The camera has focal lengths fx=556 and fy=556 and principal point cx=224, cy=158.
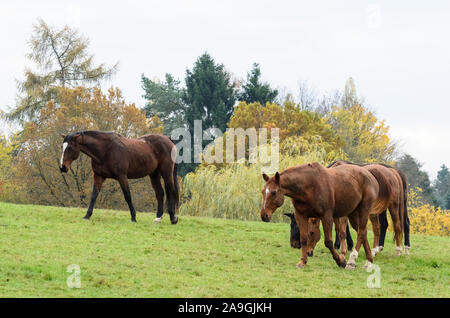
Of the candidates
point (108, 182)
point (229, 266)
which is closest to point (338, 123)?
point (108, 182)

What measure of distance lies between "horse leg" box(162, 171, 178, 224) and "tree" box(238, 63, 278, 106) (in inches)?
1267

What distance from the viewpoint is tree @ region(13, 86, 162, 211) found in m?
29.8

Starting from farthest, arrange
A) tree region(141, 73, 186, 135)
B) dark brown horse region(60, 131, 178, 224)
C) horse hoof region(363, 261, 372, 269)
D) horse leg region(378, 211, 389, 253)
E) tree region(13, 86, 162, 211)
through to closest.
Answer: tree region(141, 73, 186, 135) < tree region(13, 86, 162, 211) < dark brown horse region(60, 131, 178, 224) < horse leg region(378, 211, 389, 253) < horse hoof region(363, 261, 372, 269)

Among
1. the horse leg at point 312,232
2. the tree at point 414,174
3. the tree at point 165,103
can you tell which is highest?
the tree at point 165,103

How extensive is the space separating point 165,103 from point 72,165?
21.8 meters

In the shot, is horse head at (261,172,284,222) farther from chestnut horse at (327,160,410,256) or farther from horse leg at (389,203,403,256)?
horse leg at (389,203,403,256)

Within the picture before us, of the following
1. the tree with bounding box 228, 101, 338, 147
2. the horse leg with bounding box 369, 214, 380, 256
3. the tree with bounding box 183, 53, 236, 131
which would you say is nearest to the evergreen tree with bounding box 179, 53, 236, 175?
the tree with bounding box 183, 53, 236, 131

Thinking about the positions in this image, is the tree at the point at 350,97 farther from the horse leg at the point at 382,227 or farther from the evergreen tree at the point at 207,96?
the horse leg at the point at 382,227

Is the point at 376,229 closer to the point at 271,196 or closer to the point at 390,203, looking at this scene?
the point at 390,203

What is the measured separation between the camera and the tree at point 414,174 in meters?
53.5

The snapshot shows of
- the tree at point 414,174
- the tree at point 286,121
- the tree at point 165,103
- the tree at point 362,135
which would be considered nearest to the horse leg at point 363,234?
the tree at point 286,121

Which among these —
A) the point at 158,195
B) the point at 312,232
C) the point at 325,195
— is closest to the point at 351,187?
the point at 325,195

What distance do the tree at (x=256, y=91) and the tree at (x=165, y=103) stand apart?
599 centimetres

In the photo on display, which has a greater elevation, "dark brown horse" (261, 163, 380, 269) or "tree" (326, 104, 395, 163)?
"tree" (326, 104, 395, 163)
